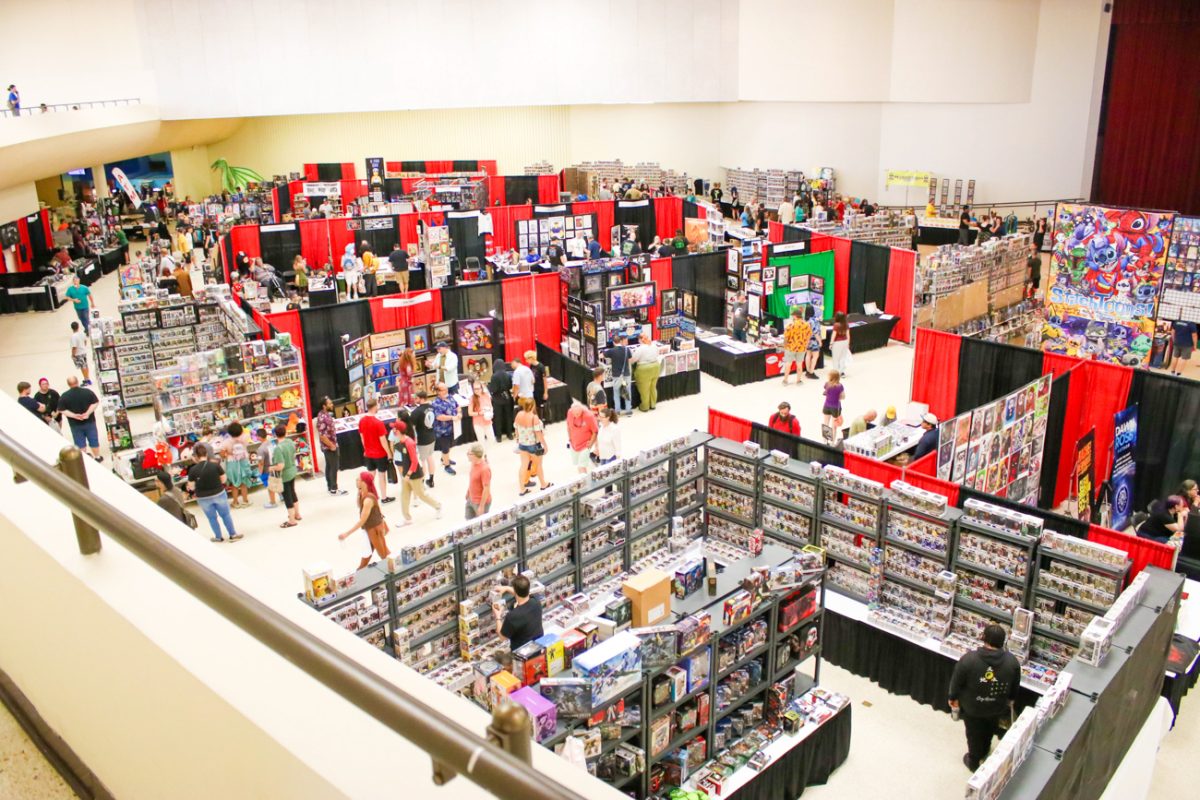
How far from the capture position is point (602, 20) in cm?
2920

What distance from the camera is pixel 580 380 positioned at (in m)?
14.1

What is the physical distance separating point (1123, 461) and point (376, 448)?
878cm

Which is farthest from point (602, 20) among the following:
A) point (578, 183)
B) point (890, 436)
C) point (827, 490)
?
point (827, 490)

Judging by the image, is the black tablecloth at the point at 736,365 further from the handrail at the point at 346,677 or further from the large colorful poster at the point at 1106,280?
the handrail at the point at 346,677

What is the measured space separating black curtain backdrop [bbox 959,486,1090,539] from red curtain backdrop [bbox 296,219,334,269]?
51.5 ft

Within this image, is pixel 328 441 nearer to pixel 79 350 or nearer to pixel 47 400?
pixel 47 400

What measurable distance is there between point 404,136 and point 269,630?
32966 millimetres

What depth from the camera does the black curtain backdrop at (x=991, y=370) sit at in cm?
1153

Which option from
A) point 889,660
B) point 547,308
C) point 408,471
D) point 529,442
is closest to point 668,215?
point 547,308

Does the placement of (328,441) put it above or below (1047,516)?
below

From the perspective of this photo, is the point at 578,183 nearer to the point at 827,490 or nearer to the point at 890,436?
the point at 890,436

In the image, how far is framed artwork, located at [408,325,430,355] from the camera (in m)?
14.2

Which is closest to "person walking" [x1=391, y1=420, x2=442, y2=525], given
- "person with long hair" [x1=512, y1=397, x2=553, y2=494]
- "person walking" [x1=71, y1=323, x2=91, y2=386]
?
"person with long hair" [x1=512, y1=397, x2=553, y2=494]

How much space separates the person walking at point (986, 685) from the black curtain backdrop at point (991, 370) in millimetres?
5554
